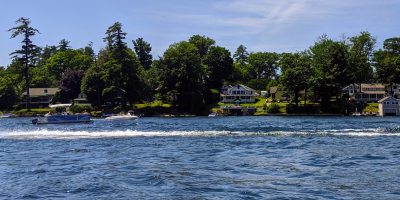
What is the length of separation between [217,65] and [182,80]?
31.2 metres

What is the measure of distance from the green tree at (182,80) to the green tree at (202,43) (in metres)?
36.6

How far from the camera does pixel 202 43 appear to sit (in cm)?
17975

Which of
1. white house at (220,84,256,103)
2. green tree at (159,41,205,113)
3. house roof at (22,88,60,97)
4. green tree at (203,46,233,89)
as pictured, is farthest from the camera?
green tree at (203,46,233,89)

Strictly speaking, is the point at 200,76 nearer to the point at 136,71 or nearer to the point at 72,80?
the point at 136,71

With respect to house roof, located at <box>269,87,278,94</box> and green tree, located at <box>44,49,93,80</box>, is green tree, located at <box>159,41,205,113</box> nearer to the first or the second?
house roof, located at <box>269,87,278,94</box>

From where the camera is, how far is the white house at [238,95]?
156 metres

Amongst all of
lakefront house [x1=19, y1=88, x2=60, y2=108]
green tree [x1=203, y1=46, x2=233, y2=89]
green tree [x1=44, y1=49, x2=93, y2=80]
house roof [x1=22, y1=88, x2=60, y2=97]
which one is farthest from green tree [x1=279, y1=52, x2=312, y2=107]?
green tree [x1=44, y1=49, x2=93, y2=80]

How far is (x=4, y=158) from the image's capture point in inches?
Result: 1390

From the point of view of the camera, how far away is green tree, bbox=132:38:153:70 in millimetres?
191950

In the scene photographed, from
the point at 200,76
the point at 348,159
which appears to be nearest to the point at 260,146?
the point at 348,159

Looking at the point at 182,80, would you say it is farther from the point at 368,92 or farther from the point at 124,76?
the point at 368,92

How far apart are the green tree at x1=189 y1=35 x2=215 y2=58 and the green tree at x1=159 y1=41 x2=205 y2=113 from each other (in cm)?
3660

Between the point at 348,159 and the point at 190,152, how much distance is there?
10822mm

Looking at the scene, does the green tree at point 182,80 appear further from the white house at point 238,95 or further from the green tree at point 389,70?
the green tree at point 389,70
